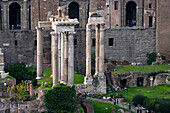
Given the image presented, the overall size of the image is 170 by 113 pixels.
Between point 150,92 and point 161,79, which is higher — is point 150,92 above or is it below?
below

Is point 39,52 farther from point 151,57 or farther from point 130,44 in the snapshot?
point 151,57

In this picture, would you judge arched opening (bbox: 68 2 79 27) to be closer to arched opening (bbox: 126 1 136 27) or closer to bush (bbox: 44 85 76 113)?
arched opening (bbox: 126 1 136 27)

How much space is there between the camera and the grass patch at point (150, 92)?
58656mm

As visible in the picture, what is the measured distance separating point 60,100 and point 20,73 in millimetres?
17933

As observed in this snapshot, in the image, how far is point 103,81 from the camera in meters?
59.8

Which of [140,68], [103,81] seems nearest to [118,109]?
[103,81]

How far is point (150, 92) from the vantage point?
201 feet

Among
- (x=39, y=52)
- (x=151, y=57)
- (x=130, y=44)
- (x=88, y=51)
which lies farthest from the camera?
(x=130, y=44)

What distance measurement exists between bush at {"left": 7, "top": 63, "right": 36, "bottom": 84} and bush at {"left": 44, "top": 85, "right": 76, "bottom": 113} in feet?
49.2

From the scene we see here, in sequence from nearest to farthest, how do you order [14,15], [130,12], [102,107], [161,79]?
[102,107]
[161,79]
[14,15]
[130,12]

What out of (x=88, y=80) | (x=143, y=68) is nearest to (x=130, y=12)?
(x=143, y=68)

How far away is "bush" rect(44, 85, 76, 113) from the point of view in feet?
164

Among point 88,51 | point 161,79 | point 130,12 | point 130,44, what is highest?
point 130,12

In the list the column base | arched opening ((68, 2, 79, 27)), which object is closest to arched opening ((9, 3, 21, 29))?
arched opening ((68, 2, 79, 27))
